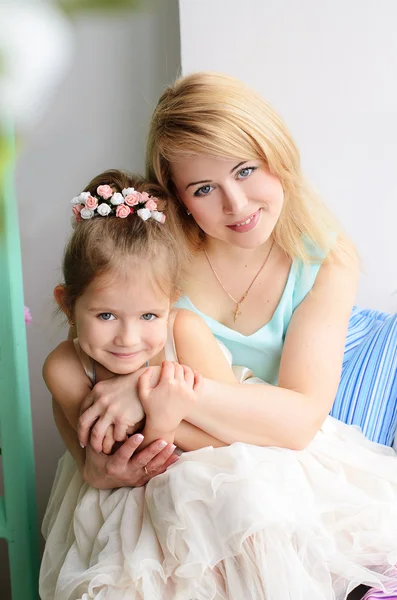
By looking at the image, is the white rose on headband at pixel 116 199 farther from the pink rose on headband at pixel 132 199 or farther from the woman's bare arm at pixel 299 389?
the woman's bare arm at pixel 299 389

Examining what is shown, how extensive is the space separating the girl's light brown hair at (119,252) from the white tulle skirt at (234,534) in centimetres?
37

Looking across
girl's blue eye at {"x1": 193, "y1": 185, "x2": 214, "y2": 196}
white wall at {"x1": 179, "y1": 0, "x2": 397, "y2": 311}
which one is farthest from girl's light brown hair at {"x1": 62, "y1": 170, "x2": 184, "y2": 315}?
white wall at {"x1": 179, "y1": 0, "x2": 397, "y2": 311}

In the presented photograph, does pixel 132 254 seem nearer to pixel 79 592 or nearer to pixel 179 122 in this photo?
pixel 179 122

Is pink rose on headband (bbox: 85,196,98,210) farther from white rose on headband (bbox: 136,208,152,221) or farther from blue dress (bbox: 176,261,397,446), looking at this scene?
blue dress (bbox: 176,261,397,446)

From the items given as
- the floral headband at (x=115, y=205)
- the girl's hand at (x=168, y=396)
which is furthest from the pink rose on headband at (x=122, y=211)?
the girl's hand at (x=168, y=396)

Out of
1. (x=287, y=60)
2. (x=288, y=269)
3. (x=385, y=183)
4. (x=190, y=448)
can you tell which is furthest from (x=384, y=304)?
(x=190, y=448)

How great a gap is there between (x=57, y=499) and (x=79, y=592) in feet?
1.25

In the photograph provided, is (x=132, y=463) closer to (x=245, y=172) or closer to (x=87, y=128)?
(x=245, y=172)

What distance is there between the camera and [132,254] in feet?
4.31

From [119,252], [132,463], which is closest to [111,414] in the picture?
[132,463]

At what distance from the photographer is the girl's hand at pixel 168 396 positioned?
1.29m

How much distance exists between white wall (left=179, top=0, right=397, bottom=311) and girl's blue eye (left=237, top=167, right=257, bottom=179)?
616 mm

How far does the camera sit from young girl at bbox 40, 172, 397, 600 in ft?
3.75

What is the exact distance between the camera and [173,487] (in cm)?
120
